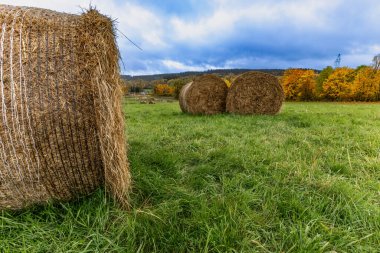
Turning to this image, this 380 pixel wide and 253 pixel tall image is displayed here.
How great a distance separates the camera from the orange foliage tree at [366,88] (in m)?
33.1

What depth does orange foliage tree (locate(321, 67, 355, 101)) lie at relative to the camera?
34781mm

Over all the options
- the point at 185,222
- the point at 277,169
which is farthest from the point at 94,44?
the point at 277,169

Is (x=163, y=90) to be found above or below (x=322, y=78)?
below

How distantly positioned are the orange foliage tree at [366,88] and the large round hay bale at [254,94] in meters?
28.0

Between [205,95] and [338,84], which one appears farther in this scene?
[338,84]

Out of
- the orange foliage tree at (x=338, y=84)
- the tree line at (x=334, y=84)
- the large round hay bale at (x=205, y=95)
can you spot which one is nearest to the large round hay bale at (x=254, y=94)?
the large round hay bale at (x=205, y=95)

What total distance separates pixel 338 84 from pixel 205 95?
30.6 metres

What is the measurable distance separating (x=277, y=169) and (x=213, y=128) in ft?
11.7

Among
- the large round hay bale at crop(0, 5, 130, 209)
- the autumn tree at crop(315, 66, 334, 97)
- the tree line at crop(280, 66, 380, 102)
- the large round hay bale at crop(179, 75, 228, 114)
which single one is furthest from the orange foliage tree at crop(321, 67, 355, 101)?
the large round hay bale at crop(0, 5, 130, 209)

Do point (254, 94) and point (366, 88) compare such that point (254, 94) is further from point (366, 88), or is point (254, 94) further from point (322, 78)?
point (322, 78)

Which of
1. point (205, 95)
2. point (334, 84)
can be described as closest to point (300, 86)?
point (334, 84)

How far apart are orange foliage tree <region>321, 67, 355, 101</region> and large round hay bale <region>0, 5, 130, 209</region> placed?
125ft

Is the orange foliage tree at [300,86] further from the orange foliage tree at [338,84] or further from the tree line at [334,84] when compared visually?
the orange foliage tree at [338,84]

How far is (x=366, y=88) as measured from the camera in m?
33.3
